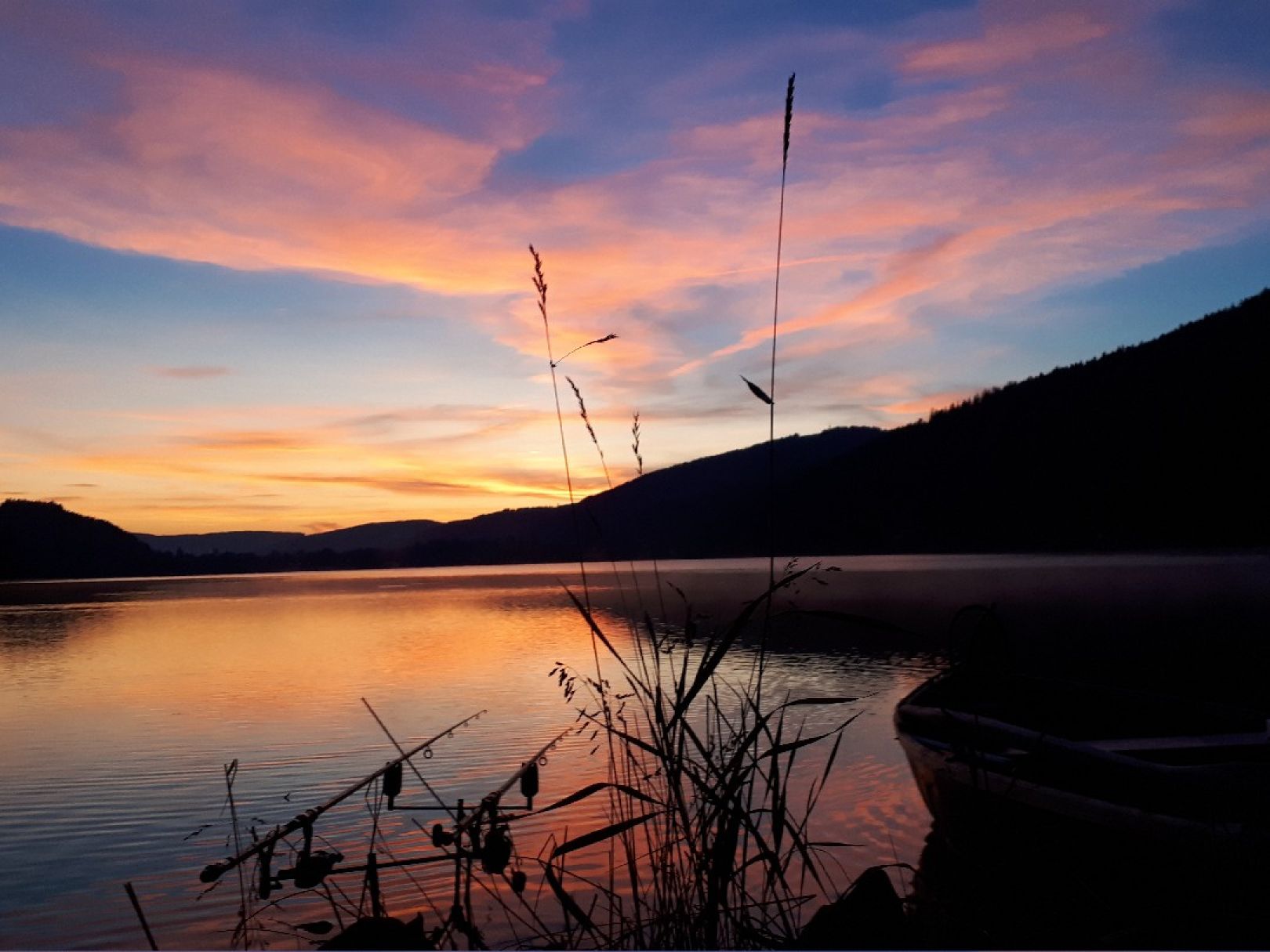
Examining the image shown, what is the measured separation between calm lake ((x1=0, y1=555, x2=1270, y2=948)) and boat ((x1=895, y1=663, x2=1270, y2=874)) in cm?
102

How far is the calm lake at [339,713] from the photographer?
8.16 meters

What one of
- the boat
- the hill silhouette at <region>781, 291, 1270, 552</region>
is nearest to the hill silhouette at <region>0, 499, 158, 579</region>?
the hill silhouette at <region>781, 291, 1270, 552</region>

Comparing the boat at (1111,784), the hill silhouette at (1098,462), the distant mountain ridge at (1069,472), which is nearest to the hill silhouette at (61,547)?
the distant mountain ridge at (1069,472)

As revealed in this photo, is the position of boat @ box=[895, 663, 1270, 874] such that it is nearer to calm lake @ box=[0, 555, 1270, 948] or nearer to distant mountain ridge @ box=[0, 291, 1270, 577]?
calm lake @ box=[0, 555, 1270, 948]

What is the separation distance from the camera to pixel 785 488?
162875 mm

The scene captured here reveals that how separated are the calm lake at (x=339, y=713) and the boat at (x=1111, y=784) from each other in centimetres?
102

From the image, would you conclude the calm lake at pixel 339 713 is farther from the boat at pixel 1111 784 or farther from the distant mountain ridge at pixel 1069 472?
the distant mountain ridge at pixel 1069 472

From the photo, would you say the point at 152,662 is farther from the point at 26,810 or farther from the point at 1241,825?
the point at 1241,825

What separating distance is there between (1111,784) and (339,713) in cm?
1456

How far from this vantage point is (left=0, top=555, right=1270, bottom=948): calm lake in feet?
26.8

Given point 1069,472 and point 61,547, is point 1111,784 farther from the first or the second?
point 61,547

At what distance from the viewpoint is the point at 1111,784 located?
584 cm

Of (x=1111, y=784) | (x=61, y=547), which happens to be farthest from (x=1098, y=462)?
(x=61, y=547)

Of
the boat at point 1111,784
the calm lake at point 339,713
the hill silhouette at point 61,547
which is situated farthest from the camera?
the hill silhouette at point 61,547
